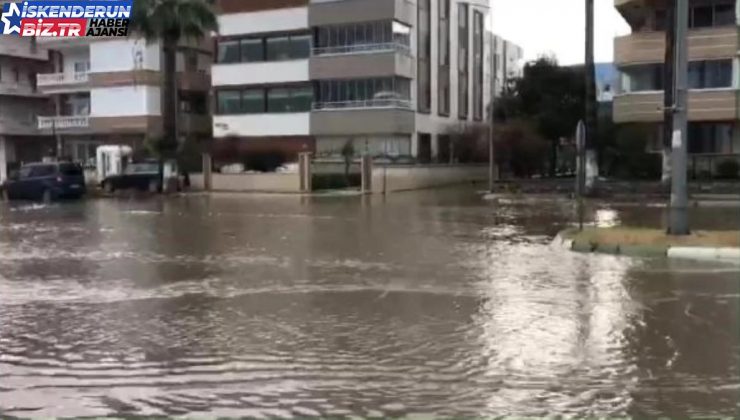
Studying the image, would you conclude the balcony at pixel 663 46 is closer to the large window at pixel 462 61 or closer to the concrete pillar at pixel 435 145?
the concrete pillar at pixel 435 145

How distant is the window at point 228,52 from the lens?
58.1 metres

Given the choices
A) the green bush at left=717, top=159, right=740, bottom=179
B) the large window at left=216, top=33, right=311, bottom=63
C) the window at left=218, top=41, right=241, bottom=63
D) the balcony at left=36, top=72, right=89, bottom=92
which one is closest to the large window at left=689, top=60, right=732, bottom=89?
the green bush at left=717, top=159, right=740, bottom=179

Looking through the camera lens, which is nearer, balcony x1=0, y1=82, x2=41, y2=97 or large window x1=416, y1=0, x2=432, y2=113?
large window x1=416, y1=0, x2=432, y2=113

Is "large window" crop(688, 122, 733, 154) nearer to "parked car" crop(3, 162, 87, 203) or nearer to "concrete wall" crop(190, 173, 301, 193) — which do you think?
"concrete wall" crop(190, 173, 301, 193)

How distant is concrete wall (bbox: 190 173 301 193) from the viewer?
4491 cm

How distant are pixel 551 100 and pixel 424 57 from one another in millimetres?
8842

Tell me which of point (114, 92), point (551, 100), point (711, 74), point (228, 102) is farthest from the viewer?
point (114, 92)

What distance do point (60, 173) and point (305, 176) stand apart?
39.5 feet

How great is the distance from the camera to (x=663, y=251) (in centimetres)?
1575

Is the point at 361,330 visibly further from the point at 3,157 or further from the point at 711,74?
the point at 3,157

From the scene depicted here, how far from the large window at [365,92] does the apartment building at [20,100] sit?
25826 millimetres

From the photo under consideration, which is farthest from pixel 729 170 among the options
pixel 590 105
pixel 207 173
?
pixel 207 173

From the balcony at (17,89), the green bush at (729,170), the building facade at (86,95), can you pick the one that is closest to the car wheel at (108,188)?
the building facade at (86,95)

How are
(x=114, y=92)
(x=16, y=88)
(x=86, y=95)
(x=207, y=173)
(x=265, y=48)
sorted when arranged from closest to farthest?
(x=207, y=173) < (x=265, y=48) < (x=114, y=92) < (x=86, y=95) < (x=16, y=88)
